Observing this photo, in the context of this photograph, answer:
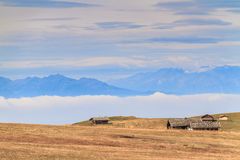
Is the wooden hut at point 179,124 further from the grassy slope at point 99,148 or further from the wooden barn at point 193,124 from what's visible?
the grassy slope at point 99,148

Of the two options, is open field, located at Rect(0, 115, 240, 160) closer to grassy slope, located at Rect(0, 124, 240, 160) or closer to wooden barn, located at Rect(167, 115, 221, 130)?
grassy slope, located at Rect(0, 124, 240, 160)

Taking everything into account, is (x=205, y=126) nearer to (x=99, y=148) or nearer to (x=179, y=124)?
(x=179, y=124)

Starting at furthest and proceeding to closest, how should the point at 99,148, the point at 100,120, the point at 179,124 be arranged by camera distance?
the point at 100,120
the point at 179,124
the point at 99,148

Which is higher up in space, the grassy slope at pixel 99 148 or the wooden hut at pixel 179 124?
the wooden hut at pixel 179 124

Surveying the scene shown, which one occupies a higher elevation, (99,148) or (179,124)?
(179,124)

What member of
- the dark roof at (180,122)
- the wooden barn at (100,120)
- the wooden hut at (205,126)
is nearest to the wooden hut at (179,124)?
the dark roof at (180,122)

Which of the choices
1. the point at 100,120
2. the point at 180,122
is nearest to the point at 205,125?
the point at 180,122

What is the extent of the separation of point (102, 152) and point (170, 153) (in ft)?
30.9

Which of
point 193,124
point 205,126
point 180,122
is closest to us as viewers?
point 205,126

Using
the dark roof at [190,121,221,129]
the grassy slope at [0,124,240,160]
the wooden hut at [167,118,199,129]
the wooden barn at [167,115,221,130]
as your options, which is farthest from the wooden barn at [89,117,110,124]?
the grassy slope at [0,124,240,160]

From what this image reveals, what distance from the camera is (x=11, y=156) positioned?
5725 cm

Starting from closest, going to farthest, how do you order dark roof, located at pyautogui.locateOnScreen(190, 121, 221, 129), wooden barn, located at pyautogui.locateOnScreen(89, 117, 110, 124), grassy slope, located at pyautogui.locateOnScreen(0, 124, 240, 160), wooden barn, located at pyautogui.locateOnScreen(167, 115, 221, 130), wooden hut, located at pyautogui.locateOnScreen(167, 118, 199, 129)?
grassy slope, located at pyautogui.locateOnScreen(0, 124, 240, 160) < dark roof, located at pyautogui.locateOnScreen(190, 121, 221, 129) < wooden barn, located at pyautogui.locateOnScreen(167, 115, 221, 130) < wooden hut, located at pyautogui.locateOnScreen(167, 118, 199, 129) < wooden barn, located at pyautogui.locateOnScreen(89, 117, 110, 124)

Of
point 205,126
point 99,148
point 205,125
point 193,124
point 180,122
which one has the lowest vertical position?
point 99,148

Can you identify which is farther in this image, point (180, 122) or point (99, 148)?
point (180, 122)
